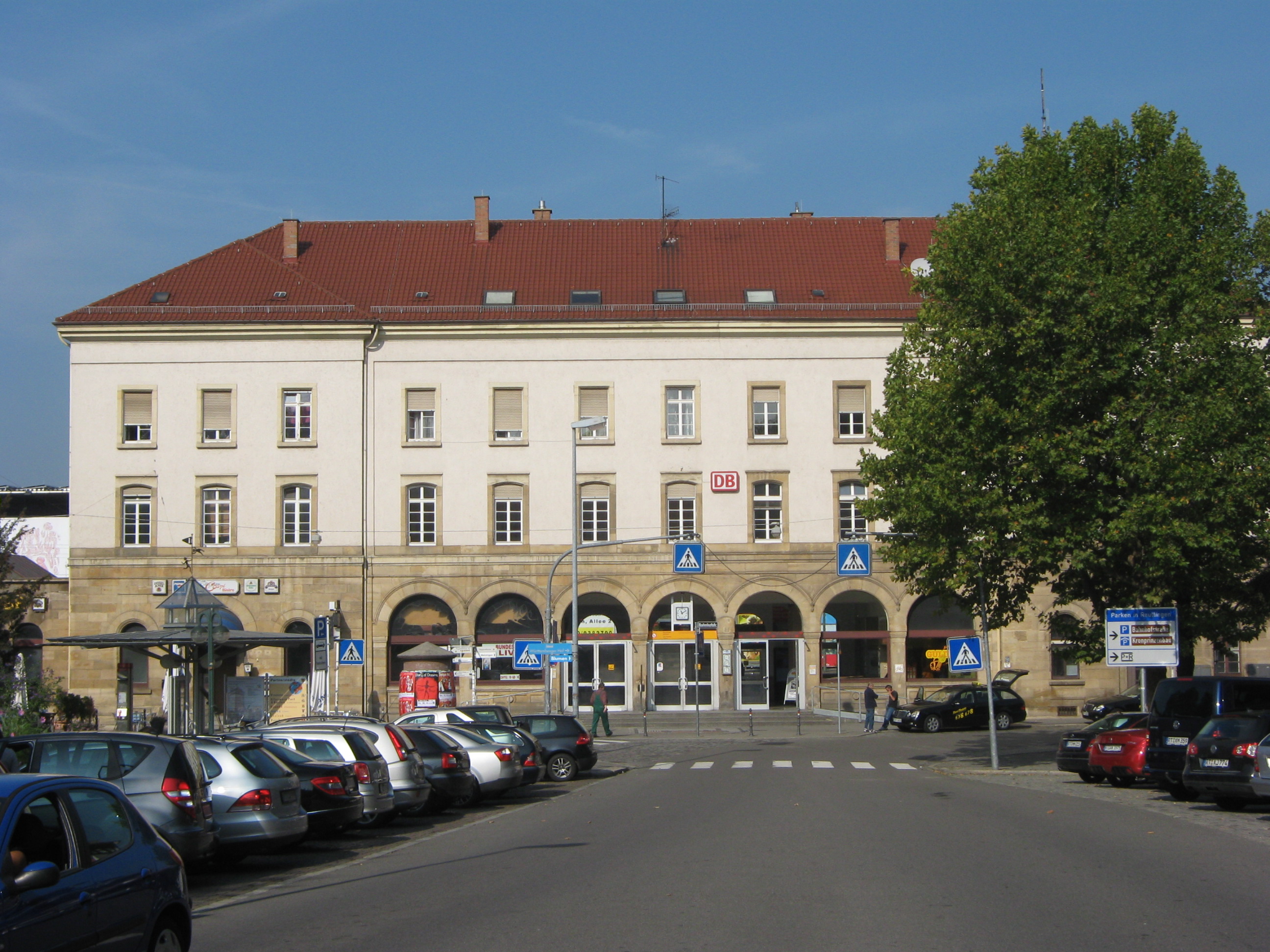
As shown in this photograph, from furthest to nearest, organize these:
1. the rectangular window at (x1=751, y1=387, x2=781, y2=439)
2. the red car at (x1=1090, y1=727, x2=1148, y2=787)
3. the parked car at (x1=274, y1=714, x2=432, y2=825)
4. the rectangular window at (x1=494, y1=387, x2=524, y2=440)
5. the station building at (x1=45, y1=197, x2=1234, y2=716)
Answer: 1. the rectangular window at (x1=751, y1=387, x2=781, y2=439)
2. the rectangular window at (x1=494, y1=387, x2=524, y2=440)
3. the station building at (x1=45, y1=197, x2=1234, y2=716)
4. the red car at (x1=1090, y1=727, x2=1148, y2=787)
5. the parked car at (x1=274, y1=714, x2=432, y2=825)

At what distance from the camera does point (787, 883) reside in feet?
39.9

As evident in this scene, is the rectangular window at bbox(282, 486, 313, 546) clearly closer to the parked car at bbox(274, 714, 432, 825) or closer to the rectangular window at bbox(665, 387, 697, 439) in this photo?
the rectangular window at bbox(665, 387, 697, 439)

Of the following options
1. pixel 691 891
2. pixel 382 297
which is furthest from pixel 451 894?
pixel 382 297

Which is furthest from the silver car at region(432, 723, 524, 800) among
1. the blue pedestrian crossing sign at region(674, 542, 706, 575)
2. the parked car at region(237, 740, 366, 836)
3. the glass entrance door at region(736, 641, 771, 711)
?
the glass entrance door at region(736, 641, 771, 711)

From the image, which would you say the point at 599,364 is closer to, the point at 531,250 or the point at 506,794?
the point at 531,250

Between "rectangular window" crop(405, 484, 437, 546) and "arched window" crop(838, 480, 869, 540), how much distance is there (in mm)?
14438

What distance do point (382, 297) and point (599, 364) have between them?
859 centimetres

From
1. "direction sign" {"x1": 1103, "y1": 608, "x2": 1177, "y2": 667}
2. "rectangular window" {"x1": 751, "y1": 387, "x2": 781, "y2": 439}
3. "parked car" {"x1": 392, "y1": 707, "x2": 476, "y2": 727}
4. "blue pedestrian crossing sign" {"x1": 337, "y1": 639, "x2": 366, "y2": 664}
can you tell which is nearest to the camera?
"direction sign" {"x1": 1103, "y1": 608, "x2": 1177, "y2": 667}

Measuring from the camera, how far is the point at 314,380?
165 ft

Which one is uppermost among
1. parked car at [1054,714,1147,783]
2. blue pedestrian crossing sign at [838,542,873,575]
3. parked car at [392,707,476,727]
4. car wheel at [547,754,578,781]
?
blue pedestrian crossing sign at [838,542,873,575]

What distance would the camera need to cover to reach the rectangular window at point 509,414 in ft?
165

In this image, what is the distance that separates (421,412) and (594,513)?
722cm

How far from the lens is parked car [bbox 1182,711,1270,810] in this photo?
19.3 metres

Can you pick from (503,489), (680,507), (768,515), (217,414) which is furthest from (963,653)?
(217,414)
